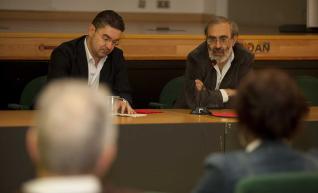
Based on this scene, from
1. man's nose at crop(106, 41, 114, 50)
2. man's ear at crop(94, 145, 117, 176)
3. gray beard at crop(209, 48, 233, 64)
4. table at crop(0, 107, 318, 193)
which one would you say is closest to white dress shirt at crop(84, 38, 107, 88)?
man's nose at crop(106, 41, 114, 50)

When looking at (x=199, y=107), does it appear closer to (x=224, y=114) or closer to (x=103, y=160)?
(x=224, y=114)

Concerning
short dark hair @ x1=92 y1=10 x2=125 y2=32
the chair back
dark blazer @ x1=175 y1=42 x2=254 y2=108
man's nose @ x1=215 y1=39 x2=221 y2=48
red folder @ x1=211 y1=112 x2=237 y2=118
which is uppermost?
short dark hair @ x1=92 y1=10 x2=125 y2=32

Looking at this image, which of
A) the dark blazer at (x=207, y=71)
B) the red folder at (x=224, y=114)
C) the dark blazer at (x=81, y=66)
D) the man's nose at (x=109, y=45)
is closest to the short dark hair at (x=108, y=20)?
the man's nose at (x=109, y=45)

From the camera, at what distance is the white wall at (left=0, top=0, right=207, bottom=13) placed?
7.91 m

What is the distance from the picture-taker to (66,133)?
145 centimetres

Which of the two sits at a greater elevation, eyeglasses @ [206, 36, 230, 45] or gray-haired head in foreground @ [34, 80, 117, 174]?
eyeglasses @ [206, 36, 230, 45]

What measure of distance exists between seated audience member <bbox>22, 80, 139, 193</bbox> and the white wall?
21.7 ft

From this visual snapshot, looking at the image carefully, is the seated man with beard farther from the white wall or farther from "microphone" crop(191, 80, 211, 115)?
the white wall

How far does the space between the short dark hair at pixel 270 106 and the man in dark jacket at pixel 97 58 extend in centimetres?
257

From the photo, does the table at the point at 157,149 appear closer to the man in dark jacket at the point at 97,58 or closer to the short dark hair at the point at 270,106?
the man in dark jacket at the point at 97,58

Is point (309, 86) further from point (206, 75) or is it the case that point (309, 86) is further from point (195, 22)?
point (195, 22)

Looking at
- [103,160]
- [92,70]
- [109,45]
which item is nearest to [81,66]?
[92,70]

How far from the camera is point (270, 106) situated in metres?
2.01

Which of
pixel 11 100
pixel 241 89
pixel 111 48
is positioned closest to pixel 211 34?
pixel 111 48
